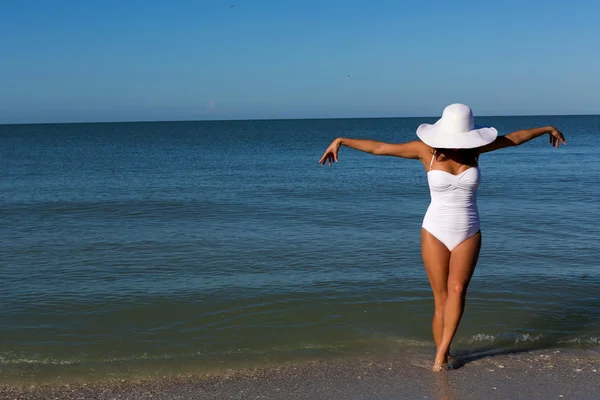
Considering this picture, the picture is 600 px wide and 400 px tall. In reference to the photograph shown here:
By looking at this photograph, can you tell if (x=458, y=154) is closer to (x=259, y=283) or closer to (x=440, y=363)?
(x=440, y=363)

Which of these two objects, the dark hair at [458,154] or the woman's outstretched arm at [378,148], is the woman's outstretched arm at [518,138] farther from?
the woman's outstretched arm at [378,148]

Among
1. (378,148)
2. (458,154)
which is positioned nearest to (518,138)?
(458,154)

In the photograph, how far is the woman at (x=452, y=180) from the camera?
458 centimetres

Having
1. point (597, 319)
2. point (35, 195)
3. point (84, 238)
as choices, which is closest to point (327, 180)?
point (35, 195)

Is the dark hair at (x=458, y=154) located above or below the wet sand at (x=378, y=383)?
above

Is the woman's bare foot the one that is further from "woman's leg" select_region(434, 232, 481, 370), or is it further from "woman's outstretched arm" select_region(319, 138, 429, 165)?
"woman's outstretched arm" select_region(319, 138, 429, 165)

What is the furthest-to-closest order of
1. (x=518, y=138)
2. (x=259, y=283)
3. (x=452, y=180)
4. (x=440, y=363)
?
(x=259, y=283) → (x=440, y=363) → (x=518, y=138) → (x=452, y=180)

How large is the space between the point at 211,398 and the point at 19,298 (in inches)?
150

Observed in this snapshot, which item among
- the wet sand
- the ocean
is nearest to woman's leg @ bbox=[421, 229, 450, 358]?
the wet sand

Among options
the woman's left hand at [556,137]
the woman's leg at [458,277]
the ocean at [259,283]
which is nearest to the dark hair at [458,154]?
the woman's leg at [458,277]

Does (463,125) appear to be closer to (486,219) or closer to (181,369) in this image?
(181,369)

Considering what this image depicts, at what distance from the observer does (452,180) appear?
15.0 ft

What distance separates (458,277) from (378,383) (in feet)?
3.13

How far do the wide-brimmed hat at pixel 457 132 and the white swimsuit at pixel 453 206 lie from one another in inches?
6.6
